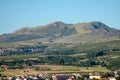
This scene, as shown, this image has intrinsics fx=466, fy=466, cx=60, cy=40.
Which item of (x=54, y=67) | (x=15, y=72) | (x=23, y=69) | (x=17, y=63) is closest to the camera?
(x=15, y=72)

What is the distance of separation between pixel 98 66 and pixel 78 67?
31.6ft

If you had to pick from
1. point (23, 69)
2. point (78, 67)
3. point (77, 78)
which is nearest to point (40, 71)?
point (23, 69)

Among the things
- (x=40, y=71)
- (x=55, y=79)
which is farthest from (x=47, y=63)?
(x=55, y=79)

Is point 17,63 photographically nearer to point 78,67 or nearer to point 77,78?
point 78,67

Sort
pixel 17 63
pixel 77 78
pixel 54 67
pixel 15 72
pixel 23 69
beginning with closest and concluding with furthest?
1. pixel 77 78
2. pixel 15 72
3. pixel 23 69
4. pixel 54 67
5. pixel 17 63

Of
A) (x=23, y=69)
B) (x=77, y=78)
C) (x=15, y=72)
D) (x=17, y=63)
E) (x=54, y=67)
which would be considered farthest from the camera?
(x=17, y=63)

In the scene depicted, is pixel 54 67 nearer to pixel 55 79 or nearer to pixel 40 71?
pixel 40 71

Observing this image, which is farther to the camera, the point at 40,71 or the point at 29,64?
the point at 29,64

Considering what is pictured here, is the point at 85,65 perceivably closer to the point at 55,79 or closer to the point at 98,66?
the point at 98,66

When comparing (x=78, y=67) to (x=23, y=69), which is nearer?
(x=23, y=69)

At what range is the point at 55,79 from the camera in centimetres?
13700

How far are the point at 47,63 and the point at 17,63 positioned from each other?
13.3 meters

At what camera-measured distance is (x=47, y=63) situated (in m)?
198

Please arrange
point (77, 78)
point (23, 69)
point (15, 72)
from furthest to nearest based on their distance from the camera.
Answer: point (23, 69)
point (15, 72)
point (77, 78)
